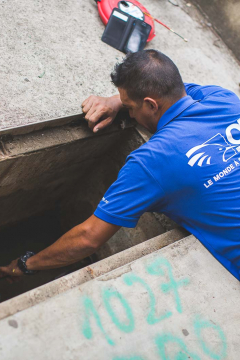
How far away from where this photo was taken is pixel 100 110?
2.23 m

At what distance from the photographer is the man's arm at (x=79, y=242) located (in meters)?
1.67

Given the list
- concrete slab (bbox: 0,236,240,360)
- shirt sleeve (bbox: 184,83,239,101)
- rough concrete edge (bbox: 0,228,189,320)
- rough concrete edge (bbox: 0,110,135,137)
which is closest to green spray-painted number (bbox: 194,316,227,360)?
concrete slab (bbox: 0,236,240,360)

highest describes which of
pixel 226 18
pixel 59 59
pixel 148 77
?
pixel 226 18

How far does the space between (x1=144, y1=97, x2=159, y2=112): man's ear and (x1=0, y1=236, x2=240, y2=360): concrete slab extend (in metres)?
0.78

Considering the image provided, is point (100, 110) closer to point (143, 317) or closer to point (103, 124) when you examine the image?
point (103, 124)

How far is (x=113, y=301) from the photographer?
147 centimetres

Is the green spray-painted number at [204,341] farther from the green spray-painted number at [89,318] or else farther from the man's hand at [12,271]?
the man's hand at [12,271]

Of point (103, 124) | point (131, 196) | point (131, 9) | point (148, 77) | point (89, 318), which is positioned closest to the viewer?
point (89, 318)

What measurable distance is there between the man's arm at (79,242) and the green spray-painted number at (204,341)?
587 mm

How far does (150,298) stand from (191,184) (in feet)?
1.91

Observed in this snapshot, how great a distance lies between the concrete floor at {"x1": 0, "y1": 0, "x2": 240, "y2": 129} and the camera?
7.11 ft

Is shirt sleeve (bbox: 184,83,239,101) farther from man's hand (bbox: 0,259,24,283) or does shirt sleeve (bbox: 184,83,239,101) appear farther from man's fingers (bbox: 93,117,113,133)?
man's hand (bbox: 0,259,24,283)

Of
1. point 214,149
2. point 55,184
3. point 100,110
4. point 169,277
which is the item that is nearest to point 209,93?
point 214,149

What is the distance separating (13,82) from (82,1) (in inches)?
52.3
